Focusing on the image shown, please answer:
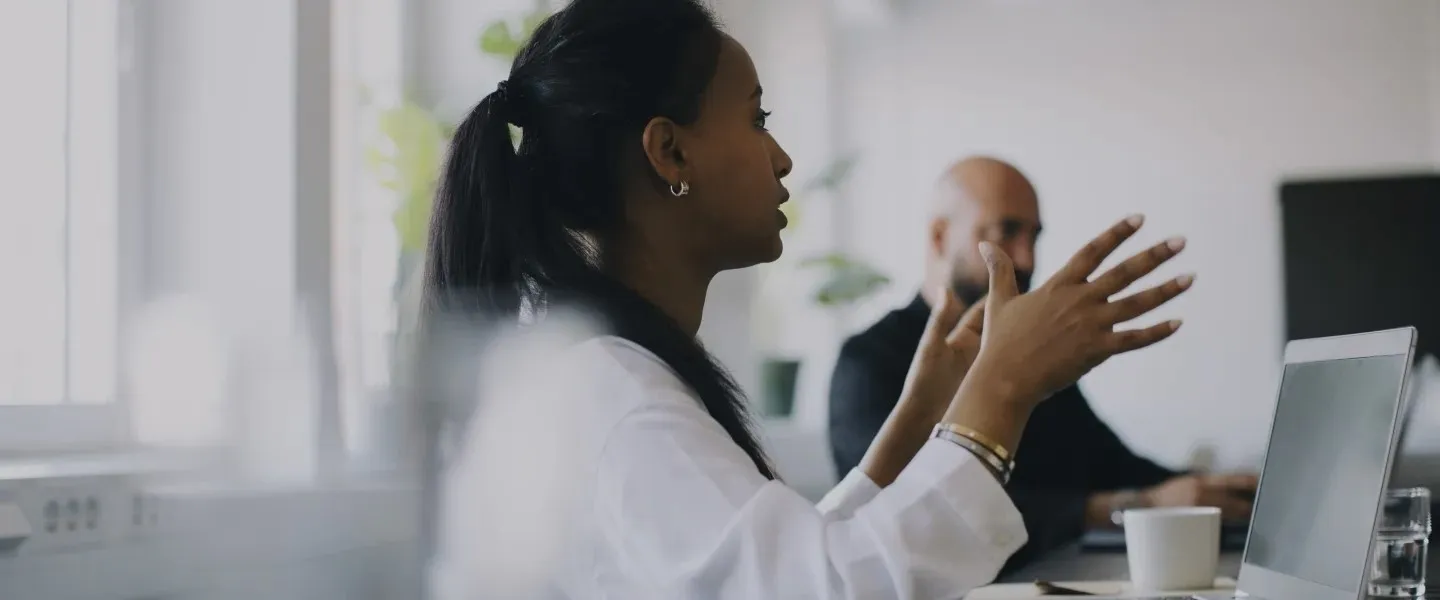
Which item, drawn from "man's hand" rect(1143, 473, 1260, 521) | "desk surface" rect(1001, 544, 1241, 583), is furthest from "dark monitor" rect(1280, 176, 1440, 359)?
"desk surface" rect(1001, 544, 1241, 583)

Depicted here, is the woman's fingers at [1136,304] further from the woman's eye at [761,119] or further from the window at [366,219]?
the window at [366,219]

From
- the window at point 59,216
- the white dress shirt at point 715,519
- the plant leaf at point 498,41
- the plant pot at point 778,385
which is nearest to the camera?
the white dress shirt at point 715,519

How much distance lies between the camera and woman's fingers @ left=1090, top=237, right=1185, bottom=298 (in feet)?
3.44

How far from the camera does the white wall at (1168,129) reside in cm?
516

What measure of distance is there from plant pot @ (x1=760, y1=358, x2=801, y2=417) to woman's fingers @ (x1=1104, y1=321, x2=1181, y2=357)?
340 centimetres

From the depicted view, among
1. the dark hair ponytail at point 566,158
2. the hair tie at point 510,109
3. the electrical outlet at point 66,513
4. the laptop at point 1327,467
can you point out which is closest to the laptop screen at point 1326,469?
the laptop at point 1327,467

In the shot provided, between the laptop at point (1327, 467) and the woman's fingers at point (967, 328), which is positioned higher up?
the woman's fingers at point (967, 328)

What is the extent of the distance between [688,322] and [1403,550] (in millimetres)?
788

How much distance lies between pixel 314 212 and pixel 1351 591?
175 centimetres

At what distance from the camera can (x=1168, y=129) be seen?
5.32 m

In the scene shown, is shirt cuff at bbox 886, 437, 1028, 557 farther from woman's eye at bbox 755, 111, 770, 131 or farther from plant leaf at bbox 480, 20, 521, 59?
plant leaf at bbox 480, 20, 521, 59

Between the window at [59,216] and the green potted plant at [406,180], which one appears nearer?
the window at [59,216]

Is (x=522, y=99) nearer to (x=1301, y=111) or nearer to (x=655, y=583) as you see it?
(x=655, y=583)

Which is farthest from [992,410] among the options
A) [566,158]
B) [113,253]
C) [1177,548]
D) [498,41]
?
[498,41]
